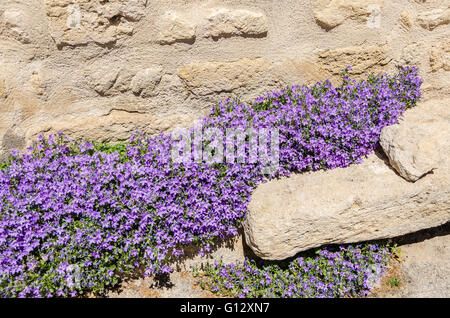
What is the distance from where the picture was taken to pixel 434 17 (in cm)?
369

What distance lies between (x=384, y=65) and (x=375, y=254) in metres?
2.01

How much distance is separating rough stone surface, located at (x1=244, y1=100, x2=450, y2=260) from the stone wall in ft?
3.88

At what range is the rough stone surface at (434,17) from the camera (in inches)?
145

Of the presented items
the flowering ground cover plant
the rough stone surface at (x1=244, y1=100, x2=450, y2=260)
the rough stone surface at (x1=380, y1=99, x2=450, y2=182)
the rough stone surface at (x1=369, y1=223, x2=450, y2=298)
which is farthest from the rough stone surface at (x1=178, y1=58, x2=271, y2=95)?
the rough stone surface at (x1=369, y1=223, x2=450, y2=298)

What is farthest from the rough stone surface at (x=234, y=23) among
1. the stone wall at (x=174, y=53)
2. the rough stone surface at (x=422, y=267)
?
the rough stone surface at (x=422, y=267)

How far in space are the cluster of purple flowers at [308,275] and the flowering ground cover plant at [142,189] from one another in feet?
1.26

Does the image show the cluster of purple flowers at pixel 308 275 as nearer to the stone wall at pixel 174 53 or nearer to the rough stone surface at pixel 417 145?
the rough stone surface at pixel 417 145

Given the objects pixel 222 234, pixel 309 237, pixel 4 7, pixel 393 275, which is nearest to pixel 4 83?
pixel 4 7

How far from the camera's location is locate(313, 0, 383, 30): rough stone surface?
3467 mm

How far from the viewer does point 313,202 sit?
10.5ft

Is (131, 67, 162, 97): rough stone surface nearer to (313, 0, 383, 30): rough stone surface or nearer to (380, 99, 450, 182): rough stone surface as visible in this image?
(313, 0, 383, 30): rough stone surface

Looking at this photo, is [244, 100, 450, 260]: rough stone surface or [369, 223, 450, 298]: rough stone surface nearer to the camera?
[244, 100, 450, 260]: rough stone surface

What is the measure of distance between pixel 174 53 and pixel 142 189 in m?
1.29

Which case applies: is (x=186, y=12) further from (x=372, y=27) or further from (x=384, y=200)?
(x=384, y=200)
